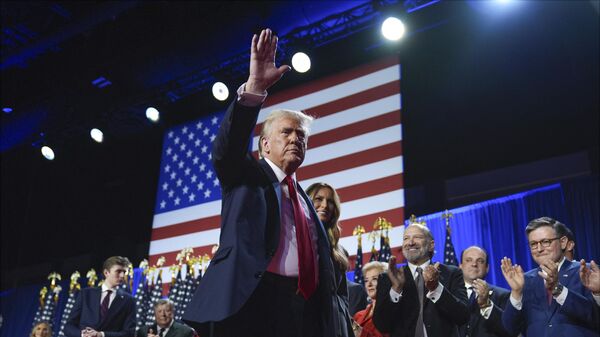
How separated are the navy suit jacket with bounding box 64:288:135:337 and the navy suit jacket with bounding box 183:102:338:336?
10.6ft

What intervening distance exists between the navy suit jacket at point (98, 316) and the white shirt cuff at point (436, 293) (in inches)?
102

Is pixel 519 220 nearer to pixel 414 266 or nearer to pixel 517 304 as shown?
pixel 517 304

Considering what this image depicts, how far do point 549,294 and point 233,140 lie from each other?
87.0 inches

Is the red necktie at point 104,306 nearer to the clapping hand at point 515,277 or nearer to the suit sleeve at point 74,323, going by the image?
the suit sleeve at point 74,323

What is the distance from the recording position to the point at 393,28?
219 inches

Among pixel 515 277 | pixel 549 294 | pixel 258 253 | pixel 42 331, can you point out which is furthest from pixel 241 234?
pixel 42 331

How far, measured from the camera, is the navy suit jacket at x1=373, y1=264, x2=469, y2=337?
292 centimetres

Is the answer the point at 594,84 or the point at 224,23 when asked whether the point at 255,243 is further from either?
the point at 594,84

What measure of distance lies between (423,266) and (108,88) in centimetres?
561

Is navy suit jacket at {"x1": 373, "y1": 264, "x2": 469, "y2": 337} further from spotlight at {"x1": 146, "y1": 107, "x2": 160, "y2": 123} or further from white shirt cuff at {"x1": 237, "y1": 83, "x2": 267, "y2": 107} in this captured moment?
spotlight at {"x1": 146, "y1": 107, "x2": 160, "y2": 123}

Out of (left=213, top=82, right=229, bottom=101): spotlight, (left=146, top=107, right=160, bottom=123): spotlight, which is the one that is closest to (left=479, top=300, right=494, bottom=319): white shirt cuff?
(left=213, top=82, right=229, bottom=101): spotlight

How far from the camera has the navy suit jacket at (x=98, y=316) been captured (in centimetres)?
455

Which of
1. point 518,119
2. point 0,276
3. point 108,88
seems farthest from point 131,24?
point 0,276

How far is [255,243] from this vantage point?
1602 mm
